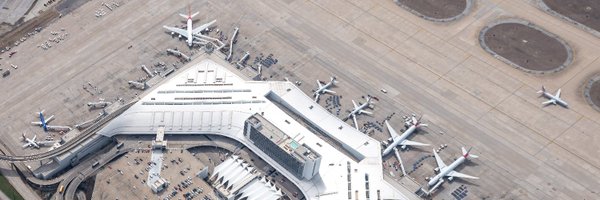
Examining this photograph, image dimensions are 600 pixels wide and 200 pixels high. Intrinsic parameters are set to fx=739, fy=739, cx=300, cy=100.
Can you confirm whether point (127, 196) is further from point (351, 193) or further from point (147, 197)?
point (351, 193)

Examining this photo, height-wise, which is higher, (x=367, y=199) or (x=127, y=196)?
(x=127, y=196)

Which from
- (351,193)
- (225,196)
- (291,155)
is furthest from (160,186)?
(351,193)

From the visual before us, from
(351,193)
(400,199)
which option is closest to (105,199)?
(351,193)

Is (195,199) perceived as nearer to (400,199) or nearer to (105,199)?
(105,199)

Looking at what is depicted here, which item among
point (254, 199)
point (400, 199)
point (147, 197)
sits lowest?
point (400, 199)

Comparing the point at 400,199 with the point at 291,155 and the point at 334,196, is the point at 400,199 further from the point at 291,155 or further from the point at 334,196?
the point at 291,155

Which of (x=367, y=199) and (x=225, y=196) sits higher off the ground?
→ (x=225, y=196)

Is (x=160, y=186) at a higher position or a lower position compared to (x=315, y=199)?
higher

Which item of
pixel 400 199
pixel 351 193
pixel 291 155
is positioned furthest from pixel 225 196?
pixel 400 199
